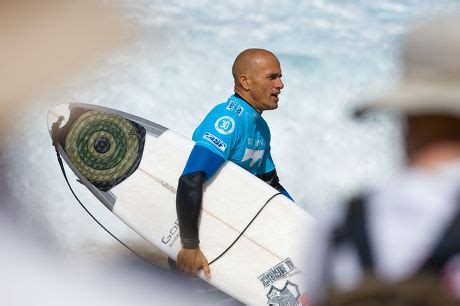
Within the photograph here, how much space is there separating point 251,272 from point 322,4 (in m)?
4.67

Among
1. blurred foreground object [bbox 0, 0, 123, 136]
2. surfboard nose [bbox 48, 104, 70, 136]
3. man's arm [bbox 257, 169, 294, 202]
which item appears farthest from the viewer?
blurred foreground object [bbox 0, 0, 123, 136]

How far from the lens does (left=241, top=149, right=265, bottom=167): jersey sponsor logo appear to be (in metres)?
3.70

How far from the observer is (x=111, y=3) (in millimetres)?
8352

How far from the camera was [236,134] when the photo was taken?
3570 millimetres

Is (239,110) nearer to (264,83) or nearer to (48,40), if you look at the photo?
(264,83)

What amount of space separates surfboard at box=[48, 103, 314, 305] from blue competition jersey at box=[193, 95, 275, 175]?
7cm

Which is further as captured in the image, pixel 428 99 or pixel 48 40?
pixel 48 40

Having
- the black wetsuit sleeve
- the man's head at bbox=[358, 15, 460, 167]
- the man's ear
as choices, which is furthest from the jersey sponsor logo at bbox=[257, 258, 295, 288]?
the man's head at bbox=[358, 15, 460, 167]

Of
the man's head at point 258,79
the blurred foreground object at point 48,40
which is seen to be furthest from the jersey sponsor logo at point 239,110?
the blurred foreground object at point 48,40

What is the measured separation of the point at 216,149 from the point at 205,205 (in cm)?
34

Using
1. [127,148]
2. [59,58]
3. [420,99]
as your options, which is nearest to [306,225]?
[127,148]

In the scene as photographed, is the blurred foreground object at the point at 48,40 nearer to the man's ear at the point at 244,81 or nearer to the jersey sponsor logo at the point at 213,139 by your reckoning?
the man's ear at the point at 244,81

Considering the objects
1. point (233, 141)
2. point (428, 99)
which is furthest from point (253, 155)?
point (428, 99)

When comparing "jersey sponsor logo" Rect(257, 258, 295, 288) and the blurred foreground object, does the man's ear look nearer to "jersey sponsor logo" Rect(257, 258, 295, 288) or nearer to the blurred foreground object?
"jersey sponsor logo" Rect(257, 258, 295, 288)
